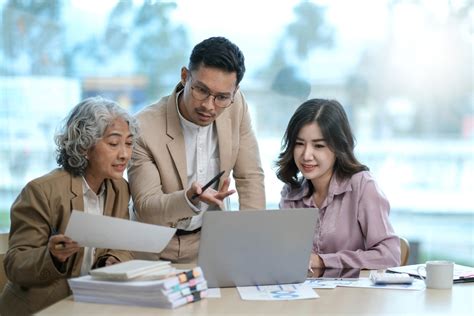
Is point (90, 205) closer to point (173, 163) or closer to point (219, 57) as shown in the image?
point (173, 163)

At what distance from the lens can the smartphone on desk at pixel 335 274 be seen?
2.47 metres

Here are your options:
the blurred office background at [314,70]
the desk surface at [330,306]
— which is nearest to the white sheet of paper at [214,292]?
the desk surface at [330,306]

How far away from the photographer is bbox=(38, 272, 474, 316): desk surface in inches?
80.7

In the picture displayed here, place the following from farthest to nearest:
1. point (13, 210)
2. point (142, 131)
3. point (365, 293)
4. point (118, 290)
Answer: point (142, 131) < point (13, 210) < point (365, 293) < point (118, 290)

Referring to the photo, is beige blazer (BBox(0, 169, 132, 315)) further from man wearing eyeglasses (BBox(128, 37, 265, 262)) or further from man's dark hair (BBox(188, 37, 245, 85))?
man's dark hair (BBox(188, 37, 245, 85))

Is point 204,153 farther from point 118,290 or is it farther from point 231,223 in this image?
point 118,290

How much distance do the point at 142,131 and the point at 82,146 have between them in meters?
0.30

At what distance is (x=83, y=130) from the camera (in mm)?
2607

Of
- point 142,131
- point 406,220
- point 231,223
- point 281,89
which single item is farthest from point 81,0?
point 231,223

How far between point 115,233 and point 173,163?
74 centimetres

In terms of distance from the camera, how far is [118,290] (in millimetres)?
2096

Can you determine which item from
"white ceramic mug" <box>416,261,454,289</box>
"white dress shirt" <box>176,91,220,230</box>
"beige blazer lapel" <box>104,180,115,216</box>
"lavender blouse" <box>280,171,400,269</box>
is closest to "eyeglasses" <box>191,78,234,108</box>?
"white dress shirt" <box>176,91,220,230</box>

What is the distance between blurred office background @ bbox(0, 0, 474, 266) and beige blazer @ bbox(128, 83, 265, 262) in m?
1.46

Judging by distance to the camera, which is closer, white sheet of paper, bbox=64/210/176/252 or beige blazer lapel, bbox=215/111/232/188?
white sheet of paper, bbox=64/210/176/252
